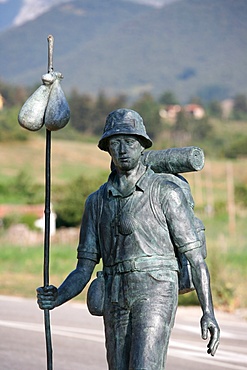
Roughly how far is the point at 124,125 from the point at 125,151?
0.55ft

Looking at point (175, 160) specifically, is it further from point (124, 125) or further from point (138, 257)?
point (138, 257)

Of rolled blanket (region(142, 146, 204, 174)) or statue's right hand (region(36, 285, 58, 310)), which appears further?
rolled blanket (region(142, 146, 204, 174))

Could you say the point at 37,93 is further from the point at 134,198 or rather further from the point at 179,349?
the point at 179,349

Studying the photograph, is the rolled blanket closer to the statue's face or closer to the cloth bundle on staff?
the statue's face

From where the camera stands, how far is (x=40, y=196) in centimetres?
6544

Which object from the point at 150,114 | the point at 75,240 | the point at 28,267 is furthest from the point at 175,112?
the point at 28,267

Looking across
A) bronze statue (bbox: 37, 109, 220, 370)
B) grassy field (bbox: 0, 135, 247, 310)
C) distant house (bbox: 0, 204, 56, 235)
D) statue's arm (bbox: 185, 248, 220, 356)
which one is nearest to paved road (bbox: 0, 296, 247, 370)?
grassy field (bbox: 0, 135, 247, 310)

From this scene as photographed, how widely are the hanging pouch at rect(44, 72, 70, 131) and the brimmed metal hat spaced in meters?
0.41

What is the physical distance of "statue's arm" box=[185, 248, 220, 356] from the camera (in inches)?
289

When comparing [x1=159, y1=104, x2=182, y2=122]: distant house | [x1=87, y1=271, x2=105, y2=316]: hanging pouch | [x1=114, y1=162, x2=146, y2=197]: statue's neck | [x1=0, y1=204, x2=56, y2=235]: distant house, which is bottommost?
[x1=87, y1=271, x2=105, y2=316]: hanging pouch

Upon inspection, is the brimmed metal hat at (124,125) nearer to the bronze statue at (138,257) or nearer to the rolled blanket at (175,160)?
the bronze statue at (138,257)

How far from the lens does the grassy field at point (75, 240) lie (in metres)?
23.2

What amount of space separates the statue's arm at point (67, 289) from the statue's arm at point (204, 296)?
2.31 ft

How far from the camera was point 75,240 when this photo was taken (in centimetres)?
4050
